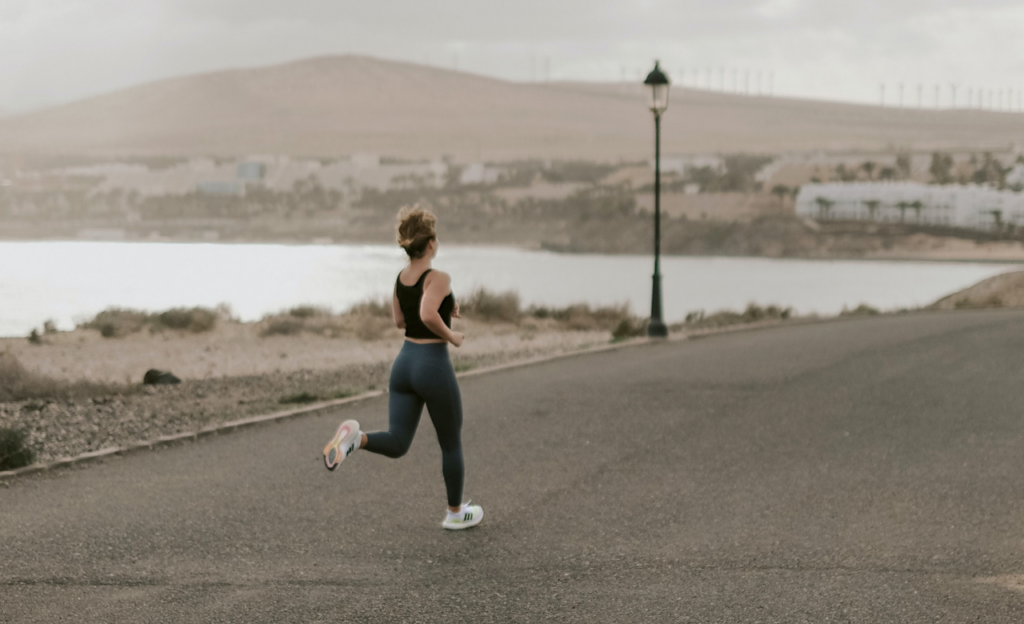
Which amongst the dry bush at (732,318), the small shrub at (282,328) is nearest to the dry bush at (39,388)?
the small shrub at (282,328)

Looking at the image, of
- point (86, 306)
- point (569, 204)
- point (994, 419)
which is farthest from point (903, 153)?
point (994, 419)

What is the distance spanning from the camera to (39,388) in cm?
1336

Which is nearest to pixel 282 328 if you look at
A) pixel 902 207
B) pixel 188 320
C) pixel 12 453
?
pixel 188 320

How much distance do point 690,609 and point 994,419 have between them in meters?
6.85

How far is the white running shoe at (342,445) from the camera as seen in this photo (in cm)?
580

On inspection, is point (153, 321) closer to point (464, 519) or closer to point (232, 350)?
point (232, 350)

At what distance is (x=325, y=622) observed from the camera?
4.74 metres

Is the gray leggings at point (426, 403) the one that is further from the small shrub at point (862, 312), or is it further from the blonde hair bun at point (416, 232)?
the small shrub at point (862, 312)

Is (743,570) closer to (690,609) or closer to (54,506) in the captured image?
(690,609)

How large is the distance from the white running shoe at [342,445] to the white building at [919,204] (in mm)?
124848

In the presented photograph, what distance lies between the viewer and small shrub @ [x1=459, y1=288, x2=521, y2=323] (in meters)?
32.0

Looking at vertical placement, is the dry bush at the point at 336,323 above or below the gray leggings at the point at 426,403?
below

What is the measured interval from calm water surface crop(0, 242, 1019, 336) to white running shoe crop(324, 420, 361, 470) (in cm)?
2772

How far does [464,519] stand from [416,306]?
1.38m
